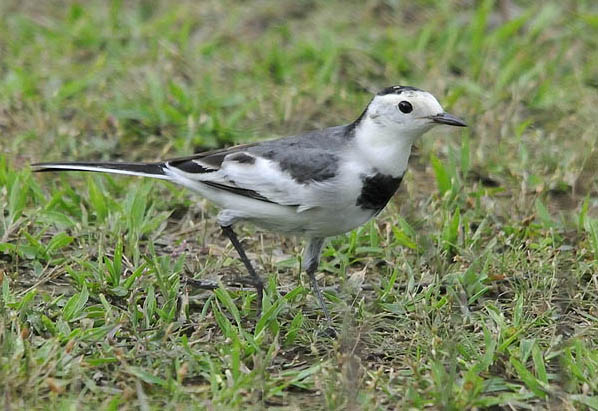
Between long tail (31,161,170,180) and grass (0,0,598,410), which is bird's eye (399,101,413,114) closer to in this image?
grass (0,0,598,410)

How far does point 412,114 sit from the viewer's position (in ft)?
16.3

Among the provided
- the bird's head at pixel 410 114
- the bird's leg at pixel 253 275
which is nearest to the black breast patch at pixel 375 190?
the bird's head at pixel 410 114

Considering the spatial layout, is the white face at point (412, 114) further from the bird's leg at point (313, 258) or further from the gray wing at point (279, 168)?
the bird's leg at point (313, 258)

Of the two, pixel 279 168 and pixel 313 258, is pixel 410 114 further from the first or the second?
pixel 313 258

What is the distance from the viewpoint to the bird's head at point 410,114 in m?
4.95

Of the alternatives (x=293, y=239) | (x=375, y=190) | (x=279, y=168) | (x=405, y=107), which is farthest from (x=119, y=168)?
(x=405, y=107)

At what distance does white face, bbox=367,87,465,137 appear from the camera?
4945mm

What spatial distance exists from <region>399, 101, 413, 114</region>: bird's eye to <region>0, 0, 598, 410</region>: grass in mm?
865

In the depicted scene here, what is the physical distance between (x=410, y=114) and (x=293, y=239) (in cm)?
131

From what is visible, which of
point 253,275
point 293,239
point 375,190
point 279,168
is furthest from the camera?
point 293,239

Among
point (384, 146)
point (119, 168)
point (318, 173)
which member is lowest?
point (119, 168)

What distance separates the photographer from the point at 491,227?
595cm

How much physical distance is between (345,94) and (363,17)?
1.47 meters

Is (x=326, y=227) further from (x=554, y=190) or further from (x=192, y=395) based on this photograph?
(x=554, y=190)
